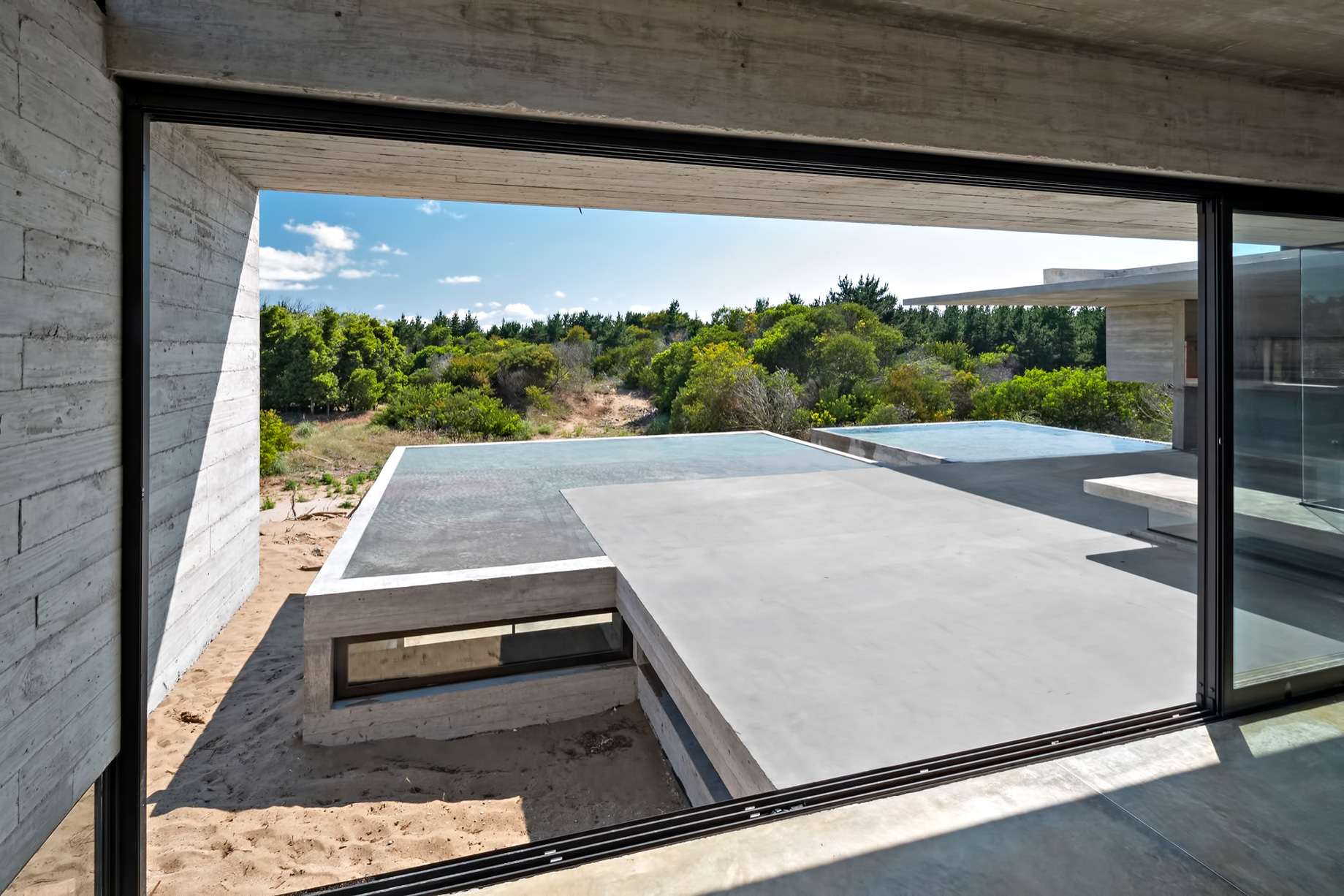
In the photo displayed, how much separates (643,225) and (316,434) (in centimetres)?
1696

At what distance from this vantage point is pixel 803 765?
2.35m

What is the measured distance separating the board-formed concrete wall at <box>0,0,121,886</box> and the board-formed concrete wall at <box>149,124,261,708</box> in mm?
1958

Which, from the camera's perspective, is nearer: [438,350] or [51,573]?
[51,573]

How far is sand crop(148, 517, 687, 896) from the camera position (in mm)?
3420

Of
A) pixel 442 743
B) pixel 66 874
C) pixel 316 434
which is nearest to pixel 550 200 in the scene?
pixel 66 874

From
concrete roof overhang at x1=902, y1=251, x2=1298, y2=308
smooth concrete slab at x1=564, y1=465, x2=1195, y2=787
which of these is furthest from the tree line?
smooth concrete slab at x1=564, y1=465, x2=1195, y2=787

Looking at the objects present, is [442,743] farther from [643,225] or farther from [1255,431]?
[643,225]

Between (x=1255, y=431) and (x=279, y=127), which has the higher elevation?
(x=279, y=127)

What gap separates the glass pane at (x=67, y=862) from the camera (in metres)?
A: 1.59

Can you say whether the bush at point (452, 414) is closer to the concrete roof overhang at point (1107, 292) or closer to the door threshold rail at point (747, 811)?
the concrete roof overhang at point (1107, 292)

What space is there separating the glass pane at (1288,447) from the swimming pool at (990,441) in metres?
5.71

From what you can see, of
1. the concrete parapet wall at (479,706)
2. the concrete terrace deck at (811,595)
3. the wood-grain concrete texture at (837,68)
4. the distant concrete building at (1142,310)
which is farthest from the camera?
the distant concrete building at (1142,310)

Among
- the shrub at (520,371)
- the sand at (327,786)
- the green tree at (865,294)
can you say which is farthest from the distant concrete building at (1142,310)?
the green tree at (865,294)

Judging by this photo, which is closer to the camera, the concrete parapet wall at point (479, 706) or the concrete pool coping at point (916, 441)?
the concrete parapet wall at point (479, 706)
